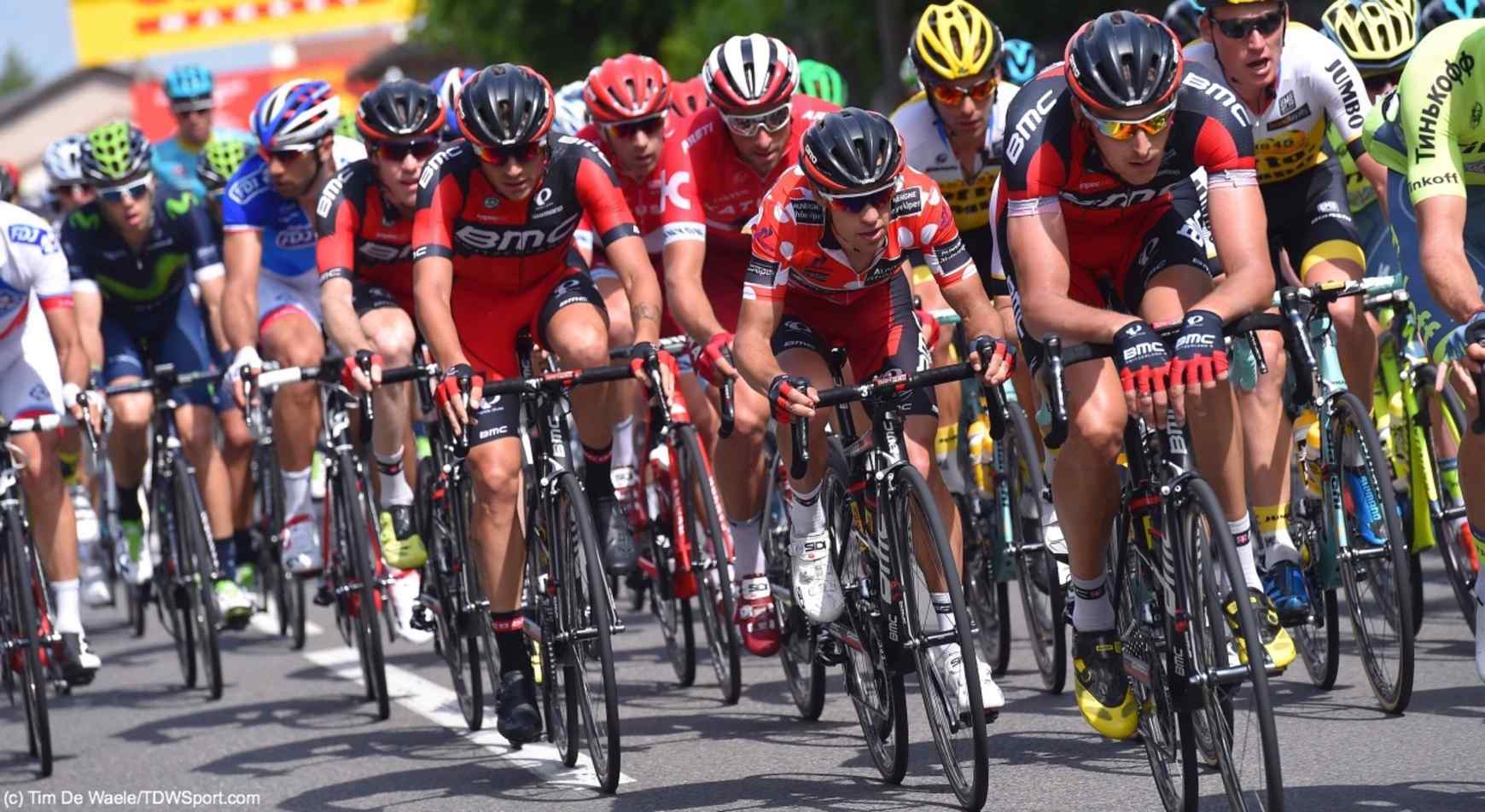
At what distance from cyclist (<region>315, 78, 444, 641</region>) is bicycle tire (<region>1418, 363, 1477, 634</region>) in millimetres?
Result: 3910

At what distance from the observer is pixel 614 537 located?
8367 mm

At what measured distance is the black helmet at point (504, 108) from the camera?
788 centimetres

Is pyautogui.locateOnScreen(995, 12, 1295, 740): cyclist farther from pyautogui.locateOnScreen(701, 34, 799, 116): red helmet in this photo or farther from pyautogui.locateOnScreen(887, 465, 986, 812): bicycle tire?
pyautogui.locateOnScreen(701, 34, 799, 116): red helmet

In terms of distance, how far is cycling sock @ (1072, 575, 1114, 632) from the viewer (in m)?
6.52

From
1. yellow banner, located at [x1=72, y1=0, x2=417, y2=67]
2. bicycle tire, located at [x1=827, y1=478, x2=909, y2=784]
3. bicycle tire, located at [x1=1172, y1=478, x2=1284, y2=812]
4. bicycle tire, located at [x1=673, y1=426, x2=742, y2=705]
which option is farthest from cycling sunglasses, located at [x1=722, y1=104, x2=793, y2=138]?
yellow banner, located at [x1=72, y1=0, x2=417, y2=67]

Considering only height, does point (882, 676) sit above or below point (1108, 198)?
below

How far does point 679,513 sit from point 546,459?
3.67 ft

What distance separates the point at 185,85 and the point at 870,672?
32.3 feet

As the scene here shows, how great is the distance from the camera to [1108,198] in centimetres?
682

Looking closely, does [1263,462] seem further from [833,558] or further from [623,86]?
[623,86]

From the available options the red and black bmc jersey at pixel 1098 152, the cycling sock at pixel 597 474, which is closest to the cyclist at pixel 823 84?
the cycling sock at pixel 597 474

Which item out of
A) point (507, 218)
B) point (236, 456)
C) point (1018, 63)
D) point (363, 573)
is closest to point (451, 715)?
point (363, 573)

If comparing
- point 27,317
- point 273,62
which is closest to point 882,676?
point 27,317

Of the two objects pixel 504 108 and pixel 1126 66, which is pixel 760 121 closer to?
pixel 504 108
